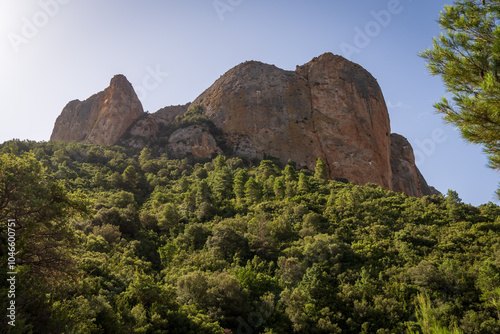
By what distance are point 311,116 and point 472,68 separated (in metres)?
65.8

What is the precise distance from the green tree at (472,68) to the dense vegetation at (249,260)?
11.7 feet

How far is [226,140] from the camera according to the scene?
6844cm

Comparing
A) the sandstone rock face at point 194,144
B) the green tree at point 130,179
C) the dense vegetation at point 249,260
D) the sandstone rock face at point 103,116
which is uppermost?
the sandstone rock face at point 103,116

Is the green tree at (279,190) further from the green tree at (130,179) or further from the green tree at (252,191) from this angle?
the green tree at (130,179)

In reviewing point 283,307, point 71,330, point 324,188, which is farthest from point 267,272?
point 324,188

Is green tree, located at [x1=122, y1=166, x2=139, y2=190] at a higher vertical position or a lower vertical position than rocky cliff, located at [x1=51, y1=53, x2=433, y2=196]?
lower

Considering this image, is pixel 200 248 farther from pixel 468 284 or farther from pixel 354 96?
pixel 354 96

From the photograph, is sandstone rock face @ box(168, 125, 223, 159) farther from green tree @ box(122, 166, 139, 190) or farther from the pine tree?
the pine tree

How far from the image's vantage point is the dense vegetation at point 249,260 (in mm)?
10656

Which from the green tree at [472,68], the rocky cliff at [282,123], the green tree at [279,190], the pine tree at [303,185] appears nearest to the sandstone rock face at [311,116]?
the rocky cliff at [282,123]

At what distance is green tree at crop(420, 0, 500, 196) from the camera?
6.33 meters

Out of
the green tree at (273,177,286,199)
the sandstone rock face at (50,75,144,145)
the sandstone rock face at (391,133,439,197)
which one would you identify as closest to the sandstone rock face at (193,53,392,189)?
the sandstone rock face at (391,133,439,197)

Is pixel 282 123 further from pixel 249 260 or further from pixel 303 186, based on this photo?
pixel 249 260

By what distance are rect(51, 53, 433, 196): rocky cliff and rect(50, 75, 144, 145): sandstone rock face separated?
0.82ft
